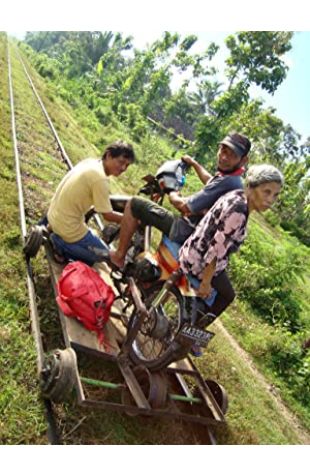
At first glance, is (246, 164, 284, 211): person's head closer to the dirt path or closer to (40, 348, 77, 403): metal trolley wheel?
(40, 348, 77, 403): metal trolley wheel

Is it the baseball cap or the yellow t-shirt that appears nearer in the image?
the baseball cap

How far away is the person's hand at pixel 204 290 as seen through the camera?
388 cm

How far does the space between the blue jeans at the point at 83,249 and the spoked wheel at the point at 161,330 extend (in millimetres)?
824

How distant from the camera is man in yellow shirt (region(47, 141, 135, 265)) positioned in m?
4.71

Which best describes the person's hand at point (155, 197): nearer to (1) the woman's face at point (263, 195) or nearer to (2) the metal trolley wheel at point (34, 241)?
(2) the metal trolley wheel at point (34, 241)

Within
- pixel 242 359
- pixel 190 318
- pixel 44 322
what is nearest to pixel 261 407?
pixel 242 359

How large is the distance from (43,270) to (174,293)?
1832 mm

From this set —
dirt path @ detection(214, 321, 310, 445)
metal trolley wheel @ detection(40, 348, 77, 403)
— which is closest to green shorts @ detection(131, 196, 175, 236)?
metal trolley wheel @ detection(40, 348, 77, 403)

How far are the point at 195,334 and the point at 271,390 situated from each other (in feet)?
10.9

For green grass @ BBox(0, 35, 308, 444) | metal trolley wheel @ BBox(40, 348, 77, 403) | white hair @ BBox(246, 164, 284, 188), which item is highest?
white hair @ BBox(246, 164, 284, 188)

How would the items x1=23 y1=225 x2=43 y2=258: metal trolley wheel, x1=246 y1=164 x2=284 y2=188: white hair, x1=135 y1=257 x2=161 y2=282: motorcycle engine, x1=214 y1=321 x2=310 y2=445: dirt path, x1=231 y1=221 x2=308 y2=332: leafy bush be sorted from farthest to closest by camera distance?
x1=231 y1=221 x2=308 y2=332: leafy bush → x1=214 y1=321 x2=310 y2=445: dirt path → x1=23 y1=225 x2=43 y2=258: metal trolley wheel → x1=135 y1=257 x2=161 y2=282: motorcycle engine → x1=246 y1=164 x2=284 y2=188: white hair

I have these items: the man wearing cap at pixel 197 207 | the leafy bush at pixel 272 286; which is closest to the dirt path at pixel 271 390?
the leafy bush at pixel 272 286

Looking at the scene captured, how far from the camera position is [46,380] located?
3.59 meters

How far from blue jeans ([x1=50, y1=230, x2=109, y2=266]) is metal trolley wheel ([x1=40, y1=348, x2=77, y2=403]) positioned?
1678 mm
